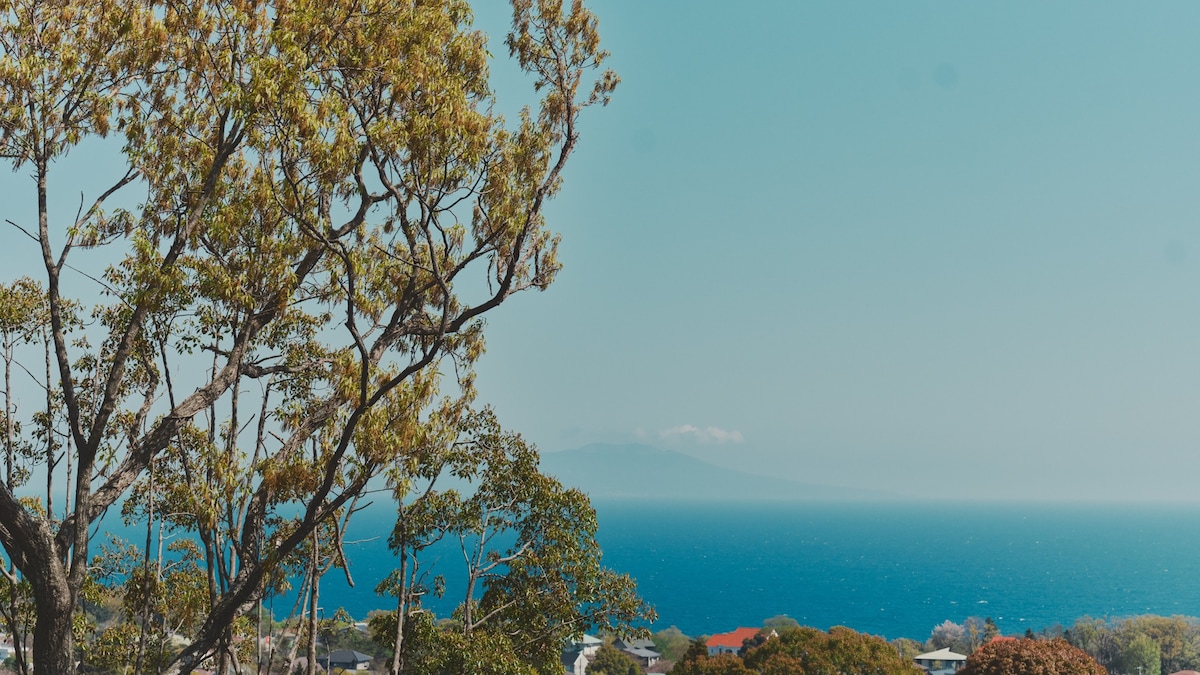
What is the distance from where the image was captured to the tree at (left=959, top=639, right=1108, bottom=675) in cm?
1923

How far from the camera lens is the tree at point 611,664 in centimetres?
3750

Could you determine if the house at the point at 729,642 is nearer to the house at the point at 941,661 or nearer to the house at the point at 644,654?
the house at the point at 644,654

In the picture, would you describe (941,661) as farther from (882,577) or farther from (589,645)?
(882,577)

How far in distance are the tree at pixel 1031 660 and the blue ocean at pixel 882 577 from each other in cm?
2945

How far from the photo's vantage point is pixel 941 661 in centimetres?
3966

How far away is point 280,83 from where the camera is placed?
4.65 metres

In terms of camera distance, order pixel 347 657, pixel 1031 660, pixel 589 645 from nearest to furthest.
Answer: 1. pixel 1031 660
2. pixel 347 657
3. pixel 589 645

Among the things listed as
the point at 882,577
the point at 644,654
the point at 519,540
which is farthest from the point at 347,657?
the point at 882,577

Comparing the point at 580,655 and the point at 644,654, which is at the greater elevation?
the point at 580,655

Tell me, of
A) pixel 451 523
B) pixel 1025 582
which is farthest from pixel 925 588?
pixel 451 523

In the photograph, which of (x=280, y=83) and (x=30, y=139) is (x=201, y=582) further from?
(x=280, y=83)

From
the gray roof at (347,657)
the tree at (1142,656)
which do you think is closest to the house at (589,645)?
the gray roof at (347,657)

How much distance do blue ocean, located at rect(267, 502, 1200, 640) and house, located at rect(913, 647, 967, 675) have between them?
22.3 m

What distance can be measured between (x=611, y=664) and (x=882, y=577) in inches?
2659
